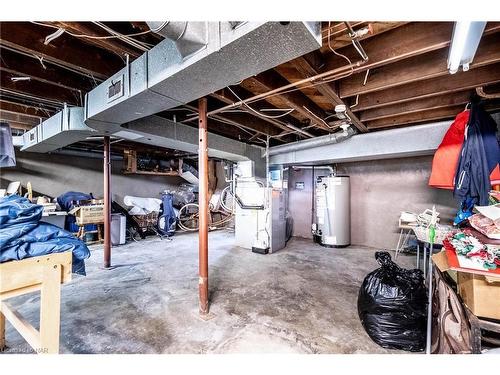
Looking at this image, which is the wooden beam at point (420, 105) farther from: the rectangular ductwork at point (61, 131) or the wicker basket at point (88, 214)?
the wicker basket at point (88, 214)

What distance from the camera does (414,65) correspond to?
6.29 ft

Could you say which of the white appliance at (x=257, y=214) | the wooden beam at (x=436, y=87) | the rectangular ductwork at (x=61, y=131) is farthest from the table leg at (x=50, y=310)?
the white appliance at (x=257, y=214)

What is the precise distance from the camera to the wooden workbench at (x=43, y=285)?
1081 millimetres

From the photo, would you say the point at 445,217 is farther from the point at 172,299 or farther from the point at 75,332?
the point at 75,332

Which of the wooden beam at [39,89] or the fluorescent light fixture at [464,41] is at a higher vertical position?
the wooden beam at [39,89]

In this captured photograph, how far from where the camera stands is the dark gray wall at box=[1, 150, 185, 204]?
15.5 ft

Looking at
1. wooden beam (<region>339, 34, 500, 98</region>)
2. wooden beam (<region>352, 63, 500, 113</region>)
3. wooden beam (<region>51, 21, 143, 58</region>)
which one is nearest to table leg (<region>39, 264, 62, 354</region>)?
wooden beam (<region>51, 21, 143, 58</region>)

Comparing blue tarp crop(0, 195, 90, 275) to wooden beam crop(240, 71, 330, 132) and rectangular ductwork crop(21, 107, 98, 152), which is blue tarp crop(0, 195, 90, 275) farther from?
wooden beam crop(240, 71, 330, 132)

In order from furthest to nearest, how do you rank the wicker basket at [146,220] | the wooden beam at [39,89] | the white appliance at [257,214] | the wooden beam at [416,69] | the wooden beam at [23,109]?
the wicker basket at [146,220]
the white appliance at [257,214]
the wooden beam at [23,109]
the wooden beam at [39,89]
the wooden beam at [416,69]

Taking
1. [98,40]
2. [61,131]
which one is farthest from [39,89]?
[98,40]

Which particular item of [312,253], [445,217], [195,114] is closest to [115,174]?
[195,114]

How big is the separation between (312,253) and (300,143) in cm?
200

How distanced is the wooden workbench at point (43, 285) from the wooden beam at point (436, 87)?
3040 millimetres

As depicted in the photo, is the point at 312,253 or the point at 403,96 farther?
the point at 312,253
